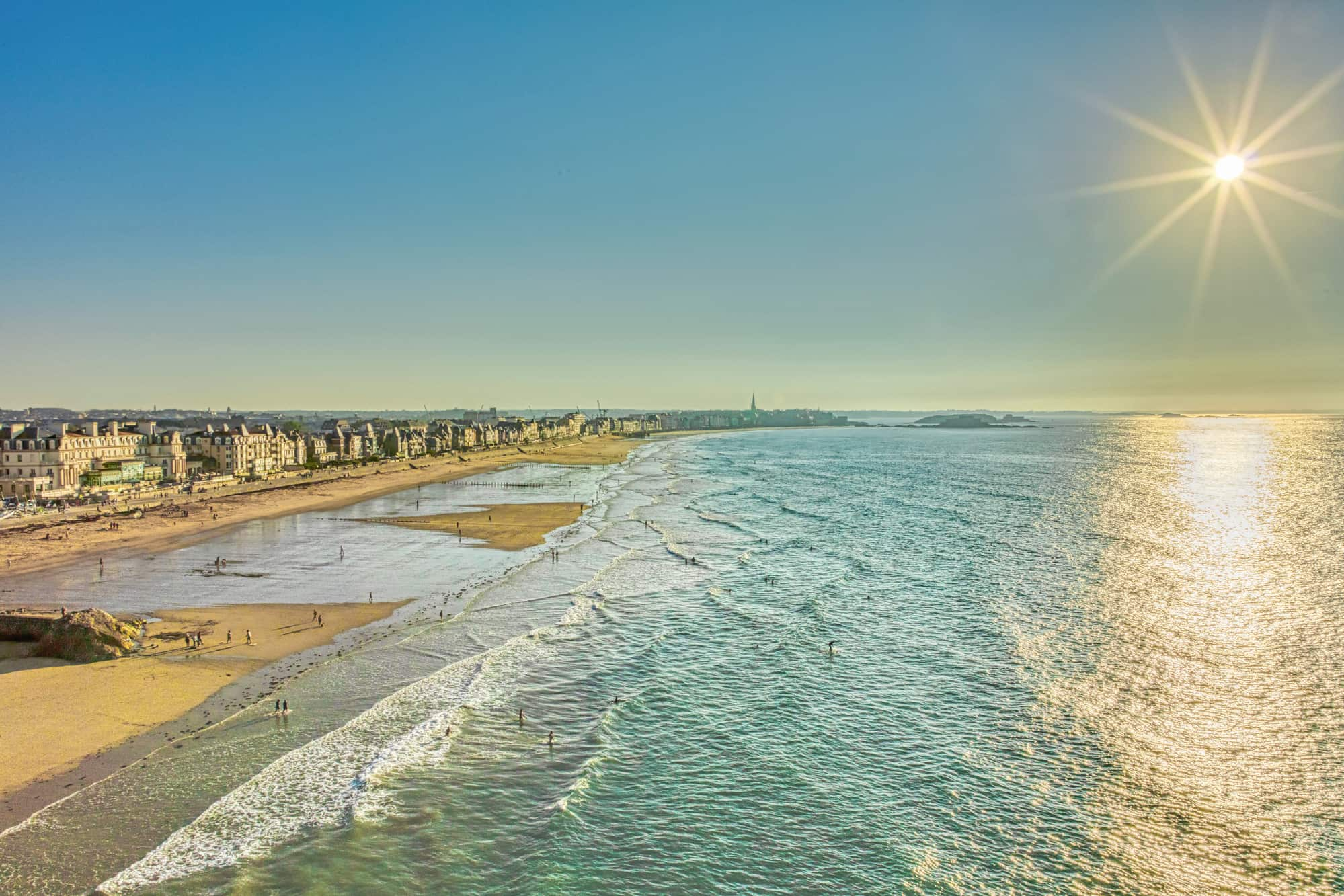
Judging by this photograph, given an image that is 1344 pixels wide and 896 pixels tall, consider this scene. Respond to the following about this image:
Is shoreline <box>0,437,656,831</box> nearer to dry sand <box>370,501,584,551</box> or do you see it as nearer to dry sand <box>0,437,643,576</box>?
dry sand <box>0,437,643,576</box>

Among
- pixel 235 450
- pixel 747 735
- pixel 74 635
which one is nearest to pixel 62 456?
pixel 235 450

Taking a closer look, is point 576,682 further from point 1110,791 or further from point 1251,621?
point 1251,621

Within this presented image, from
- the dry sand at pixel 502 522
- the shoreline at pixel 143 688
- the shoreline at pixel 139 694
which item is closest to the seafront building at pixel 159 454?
the shoreline at pixel 143 688

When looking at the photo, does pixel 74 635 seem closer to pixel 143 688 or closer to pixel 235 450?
pixel 143 688

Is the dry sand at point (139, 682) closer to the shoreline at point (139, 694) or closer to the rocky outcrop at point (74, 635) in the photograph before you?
the shoreline at point (139, 694)

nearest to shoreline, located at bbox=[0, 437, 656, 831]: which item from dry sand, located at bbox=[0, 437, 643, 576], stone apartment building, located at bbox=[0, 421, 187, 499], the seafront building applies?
dry sand, located at bbox=[0, 437, 643, 576]

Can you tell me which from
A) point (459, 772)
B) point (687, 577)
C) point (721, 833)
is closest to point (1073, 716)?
point (721, 833)
